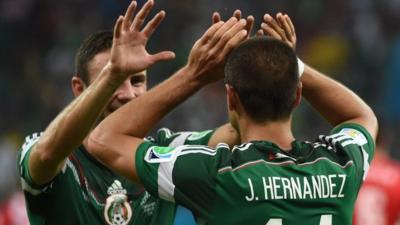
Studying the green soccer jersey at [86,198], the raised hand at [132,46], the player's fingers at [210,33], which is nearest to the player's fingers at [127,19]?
the raised hand at [132,46]

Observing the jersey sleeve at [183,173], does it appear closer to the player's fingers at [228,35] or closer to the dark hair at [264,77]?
the dark hair at [264,77]

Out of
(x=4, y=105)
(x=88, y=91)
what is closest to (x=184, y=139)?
(x=88, y=91)

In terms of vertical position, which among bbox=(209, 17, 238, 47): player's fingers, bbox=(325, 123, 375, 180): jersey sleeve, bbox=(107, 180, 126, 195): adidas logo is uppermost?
bbox=(209, 17, 238, 47): player's fingers

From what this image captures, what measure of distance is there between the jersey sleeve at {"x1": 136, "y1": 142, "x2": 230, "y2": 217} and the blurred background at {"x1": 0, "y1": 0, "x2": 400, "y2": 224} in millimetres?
9121

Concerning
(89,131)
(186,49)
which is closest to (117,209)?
(89,131)

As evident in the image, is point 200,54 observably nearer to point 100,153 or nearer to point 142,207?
point 100,153

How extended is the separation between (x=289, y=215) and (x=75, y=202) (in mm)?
1226

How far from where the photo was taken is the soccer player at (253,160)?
3980 mm

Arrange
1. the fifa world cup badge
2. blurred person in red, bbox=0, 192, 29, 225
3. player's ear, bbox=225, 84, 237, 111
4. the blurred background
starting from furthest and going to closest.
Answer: the blurred background < blurred person in red, bbox=0, 192, 29, 225 < the fifa world cup badge < player's ear, bbox=225, 84, 237, 111

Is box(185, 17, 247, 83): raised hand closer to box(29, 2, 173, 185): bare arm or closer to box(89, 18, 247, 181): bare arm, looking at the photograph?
box(89, 18, 247, 181): bare arm

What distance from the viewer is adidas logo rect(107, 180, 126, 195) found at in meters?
4.94

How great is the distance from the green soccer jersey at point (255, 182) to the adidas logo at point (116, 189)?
0.84m

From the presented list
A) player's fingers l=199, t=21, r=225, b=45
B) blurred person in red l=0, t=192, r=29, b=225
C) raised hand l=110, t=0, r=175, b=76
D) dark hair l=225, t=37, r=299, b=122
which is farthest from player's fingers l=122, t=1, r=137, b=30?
blurred person in red l=0, t=192, r=29, b=225

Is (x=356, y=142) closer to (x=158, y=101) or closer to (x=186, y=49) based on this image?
(x=158, y=101)
